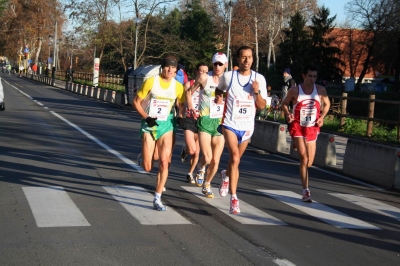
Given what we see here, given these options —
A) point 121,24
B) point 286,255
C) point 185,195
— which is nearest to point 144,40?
point 121,24

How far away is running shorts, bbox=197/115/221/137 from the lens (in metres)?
9.73

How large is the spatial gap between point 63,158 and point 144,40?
125 ft

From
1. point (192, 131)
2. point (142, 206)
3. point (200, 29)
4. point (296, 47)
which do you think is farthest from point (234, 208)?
point (200, 29)

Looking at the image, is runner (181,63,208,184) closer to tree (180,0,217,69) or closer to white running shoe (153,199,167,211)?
white running shoe (153,199,167,211)

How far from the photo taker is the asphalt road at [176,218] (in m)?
6.37

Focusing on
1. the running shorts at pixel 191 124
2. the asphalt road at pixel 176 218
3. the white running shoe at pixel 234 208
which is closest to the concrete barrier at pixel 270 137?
the asphalt road at pixel 176 218

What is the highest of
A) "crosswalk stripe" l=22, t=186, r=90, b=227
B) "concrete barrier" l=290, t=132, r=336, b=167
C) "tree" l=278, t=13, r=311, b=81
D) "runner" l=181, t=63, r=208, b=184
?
"tree" l=278, t=13, r=311, b=81

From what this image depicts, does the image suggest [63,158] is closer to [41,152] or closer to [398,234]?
[41,152]

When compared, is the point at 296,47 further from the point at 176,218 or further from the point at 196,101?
the point at 176,218

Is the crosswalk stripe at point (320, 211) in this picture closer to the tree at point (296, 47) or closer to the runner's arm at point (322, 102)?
the runner's arm at point (322, 102)

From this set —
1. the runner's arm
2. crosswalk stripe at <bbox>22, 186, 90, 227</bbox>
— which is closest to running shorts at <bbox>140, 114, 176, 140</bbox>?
crosswalk stripe at <bbox>22, 186, 90, 227</bbox>

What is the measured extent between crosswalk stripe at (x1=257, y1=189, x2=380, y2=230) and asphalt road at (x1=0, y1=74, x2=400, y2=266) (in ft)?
0.05

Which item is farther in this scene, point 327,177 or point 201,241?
point 327,177

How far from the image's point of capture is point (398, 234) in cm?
789
